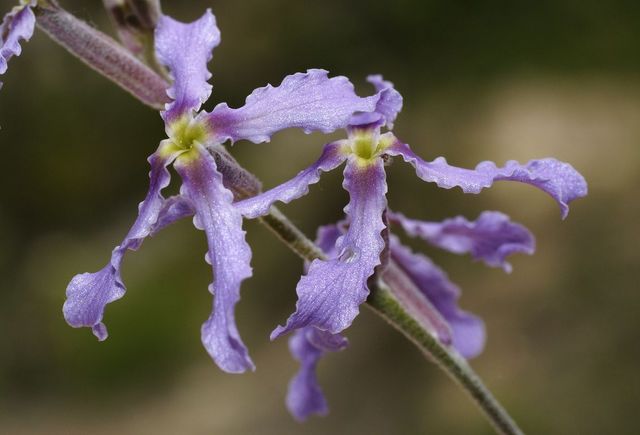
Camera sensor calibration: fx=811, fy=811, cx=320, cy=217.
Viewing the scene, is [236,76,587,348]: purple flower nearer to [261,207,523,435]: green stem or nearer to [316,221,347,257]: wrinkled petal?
[261,207,523,435]: green stem

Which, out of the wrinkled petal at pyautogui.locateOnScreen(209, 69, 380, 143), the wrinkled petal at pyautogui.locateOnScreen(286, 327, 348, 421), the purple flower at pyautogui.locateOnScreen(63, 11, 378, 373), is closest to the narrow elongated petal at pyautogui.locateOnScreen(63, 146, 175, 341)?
the purple flower at pyautogui.locateOnScreen(63, 11, 378, 373)

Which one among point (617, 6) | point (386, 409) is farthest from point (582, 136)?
point (386, 409)

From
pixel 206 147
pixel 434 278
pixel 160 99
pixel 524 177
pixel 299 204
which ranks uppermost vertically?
pixel 299 204

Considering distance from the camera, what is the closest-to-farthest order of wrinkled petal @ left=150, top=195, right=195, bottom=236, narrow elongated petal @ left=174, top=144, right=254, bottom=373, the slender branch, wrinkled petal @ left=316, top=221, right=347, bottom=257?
1. narrow elongated petal @ left=174, top=144, right=254, bottom=373
2. wrinkled petal @ left=150, top=195, right=195, bottom=236
3. the slender branch
4. wrinkled petal @ left=316, top=221, right=347, bottom=257

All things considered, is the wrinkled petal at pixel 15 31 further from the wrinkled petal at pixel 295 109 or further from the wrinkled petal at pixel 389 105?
the wrinkled petal at pixel 389 105

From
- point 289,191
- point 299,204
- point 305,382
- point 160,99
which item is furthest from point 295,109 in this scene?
point 299,204

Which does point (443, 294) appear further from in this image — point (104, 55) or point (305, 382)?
point (104, 55)

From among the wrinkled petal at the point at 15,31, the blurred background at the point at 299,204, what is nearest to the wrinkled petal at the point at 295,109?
the wrinkled petal at the point at 15,31
